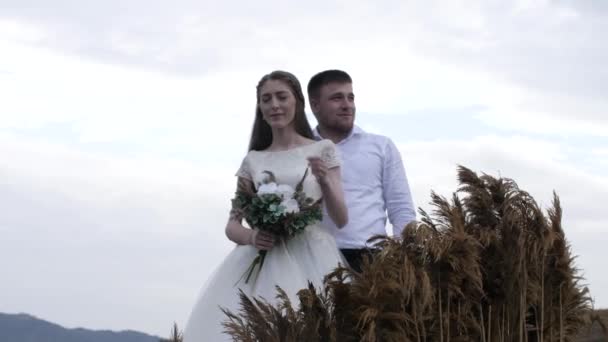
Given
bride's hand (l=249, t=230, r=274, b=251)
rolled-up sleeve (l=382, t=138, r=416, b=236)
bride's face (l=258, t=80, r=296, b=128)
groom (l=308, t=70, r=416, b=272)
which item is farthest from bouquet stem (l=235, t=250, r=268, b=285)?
rolled-up sleeve (l=382, t=138, r=416, b=236)

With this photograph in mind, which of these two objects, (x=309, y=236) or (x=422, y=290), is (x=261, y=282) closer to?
(x=309, y=236)

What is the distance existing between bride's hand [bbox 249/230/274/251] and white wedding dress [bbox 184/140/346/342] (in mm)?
157

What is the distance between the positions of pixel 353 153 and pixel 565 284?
9.55 ft

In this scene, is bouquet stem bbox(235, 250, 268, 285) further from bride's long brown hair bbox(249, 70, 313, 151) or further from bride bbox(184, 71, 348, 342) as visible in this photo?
bride's long brown hair bbox(249, 70, 313, 151)

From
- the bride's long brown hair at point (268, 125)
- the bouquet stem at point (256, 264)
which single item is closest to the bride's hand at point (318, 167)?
the bride's long brown hair at point (268, 125)

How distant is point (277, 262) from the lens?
908cm

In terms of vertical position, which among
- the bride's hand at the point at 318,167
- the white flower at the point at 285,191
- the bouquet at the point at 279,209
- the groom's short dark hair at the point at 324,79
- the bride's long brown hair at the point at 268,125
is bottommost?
the bouquet at the point at 279,209

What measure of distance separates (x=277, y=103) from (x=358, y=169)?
48.7 inches

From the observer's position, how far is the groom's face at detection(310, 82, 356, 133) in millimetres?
9750

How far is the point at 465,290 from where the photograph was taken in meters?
7.04

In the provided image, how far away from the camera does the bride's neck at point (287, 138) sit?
9336mm

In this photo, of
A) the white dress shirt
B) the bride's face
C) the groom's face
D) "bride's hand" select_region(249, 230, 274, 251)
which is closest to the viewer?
"bride's hand" select_region(249, 230, 274, 251)

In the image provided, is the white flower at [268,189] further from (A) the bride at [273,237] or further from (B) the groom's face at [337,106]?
(B) the groom's face at [337,106]

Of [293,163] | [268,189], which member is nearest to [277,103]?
[293,163]
